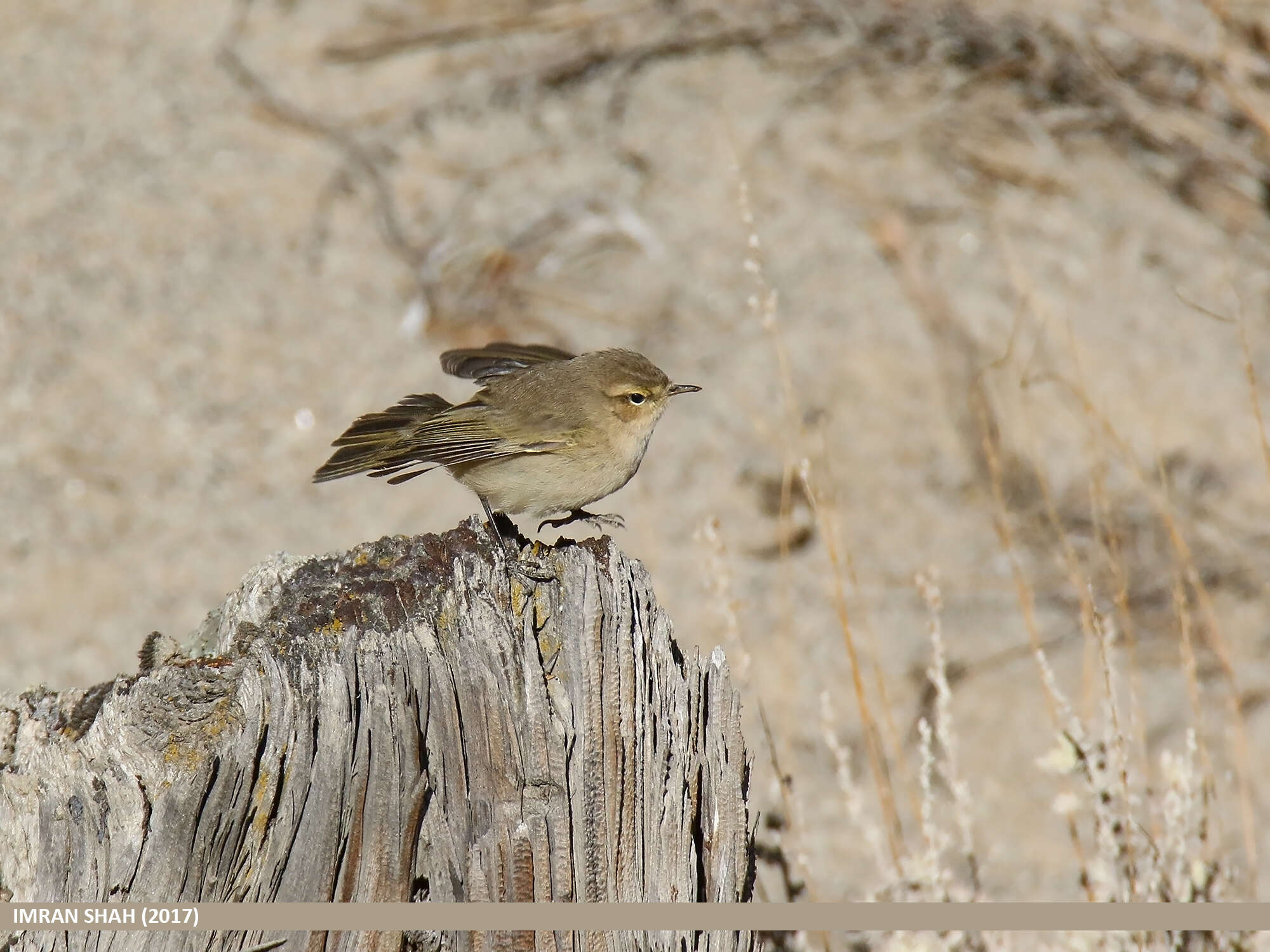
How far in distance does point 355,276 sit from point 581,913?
4.42 meters

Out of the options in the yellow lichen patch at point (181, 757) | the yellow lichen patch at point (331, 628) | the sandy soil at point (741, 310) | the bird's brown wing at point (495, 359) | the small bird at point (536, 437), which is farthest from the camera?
the sandy soil at point (741, 310)

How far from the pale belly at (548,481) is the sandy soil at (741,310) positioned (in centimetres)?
75

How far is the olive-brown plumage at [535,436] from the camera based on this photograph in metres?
3.85

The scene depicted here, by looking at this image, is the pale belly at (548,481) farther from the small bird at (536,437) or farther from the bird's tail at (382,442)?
the bird's tail at (382,442)

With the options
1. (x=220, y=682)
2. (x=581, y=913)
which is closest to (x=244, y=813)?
(x=220, y=682)

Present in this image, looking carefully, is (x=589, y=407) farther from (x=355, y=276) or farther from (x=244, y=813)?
(x=355, y=276)

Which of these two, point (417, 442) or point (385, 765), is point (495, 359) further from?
point (385, 765)

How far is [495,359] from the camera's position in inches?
174

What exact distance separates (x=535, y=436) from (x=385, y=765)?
171 cm

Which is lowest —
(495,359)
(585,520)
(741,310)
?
(585,520)

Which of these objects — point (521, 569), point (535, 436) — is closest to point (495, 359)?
point (535, 436)

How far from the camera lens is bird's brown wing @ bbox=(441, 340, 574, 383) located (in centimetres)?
436

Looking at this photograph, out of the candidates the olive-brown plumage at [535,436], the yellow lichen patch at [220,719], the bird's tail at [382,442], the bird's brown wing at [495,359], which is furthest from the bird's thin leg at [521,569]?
the bird's brown wing at [495,359]

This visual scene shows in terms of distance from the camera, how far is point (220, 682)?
93.1 inches
